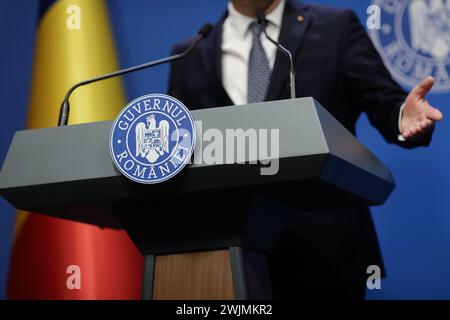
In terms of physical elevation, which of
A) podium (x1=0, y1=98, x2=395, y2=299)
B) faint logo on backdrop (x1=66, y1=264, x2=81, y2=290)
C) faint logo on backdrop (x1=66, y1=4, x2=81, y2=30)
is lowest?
faint logo on backdrop (x1=66, y1=264, x2=81, y2=290)

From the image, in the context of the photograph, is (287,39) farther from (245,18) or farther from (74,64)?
(74,64)

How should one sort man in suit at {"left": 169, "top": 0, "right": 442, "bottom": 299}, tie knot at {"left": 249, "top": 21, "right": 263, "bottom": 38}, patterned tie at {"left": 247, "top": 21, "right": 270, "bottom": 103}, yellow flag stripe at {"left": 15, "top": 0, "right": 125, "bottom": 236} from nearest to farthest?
man in suit at {"left": 169, "top": 0, "right": 442, "bottom": 299}
patterned tie at {"left": 247, "top": 21, "right": 270, "bottom": 103}
tie knot at {"left": 249, "top": 21, "right": 263, "bottom": 38}
yellow flag stripe at {"left": 15, "top": 0, "right": 125, "bottom": 236}

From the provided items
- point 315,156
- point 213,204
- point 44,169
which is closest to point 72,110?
point 44,169

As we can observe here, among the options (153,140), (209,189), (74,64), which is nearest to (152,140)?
(153,140)

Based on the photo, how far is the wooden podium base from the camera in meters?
0.96

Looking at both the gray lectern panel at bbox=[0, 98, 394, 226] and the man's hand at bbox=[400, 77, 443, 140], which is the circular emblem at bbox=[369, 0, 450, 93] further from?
the gray lectern panel at bbox=[0, 98, 394, 226]

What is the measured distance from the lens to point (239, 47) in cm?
167

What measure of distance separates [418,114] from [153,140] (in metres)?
0.54

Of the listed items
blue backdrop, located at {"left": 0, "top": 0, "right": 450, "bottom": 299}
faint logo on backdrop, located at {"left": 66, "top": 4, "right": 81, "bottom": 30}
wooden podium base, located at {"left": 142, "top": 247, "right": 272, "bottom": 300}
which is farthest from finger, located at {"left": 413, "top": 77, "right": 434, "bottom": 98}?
faint logo on backdrop, located at {"left": 66, "top": 4, "right": 81, "bottom": 30}

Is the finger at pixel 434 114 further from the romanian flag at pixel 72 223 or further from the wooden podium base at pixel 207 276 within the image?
the romanian flag at pixel 72 223

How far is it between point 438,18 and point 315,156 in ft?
3.75

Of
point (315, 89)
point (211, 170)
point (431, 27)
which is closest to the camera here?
point (211, 170)

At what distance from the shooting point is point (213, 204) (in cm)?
100

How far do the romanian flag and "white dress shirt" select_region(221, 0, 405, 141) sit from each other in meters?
0.54
